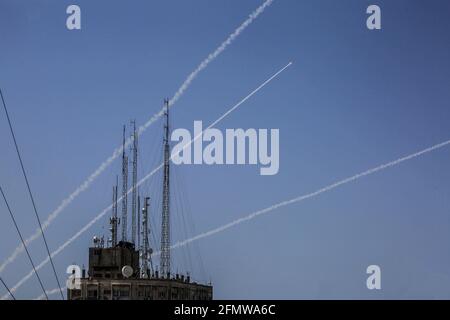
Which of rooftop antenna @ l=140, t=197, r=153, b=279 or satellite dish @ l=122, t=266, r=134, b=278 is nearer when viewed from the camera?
satellite dish @ l=122, t=266, r=134, b=278

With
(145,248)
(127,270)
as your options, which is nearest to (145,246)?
(145,248)

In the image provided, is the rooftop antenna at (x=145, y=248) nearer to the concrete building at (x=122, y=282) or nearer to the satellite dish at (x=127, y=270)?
the concrete building at (x=122, y=282)

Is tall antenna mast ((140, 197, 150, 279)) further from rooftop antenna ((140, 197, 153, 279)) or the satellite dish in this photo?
the satellite dish

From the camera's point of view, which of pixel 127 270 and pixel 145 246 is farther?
pixel 145 246

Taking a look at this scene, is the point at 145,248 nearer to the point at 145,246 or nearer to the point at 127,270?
the point at 145,246

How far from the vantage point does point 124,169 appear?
129875 mm

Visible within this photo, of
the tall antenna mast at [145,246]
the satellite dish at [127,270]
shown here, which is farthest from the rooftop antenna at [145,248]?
the satellite dish at [127,270]

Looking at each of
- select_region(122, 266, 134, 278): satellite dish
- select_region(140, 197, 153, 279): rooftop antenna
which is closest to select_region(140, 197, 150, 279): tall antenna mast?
select_region(140, 197, 153, 279): rooftop antenna

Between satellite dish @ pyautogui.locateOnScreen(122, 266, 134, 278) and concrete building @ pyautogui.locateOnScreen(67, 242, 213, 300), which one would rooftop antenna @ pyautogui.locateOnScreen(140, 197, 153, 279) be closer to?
concrete building @ pyautogui.locateOnScreen(67, 242, 213, 300)

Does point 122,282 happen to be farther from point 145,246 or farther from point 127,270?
point 127,270

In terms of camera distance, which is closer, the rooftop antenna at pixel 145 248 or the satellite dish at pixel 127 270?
the satellite dish at pixel 127 270
